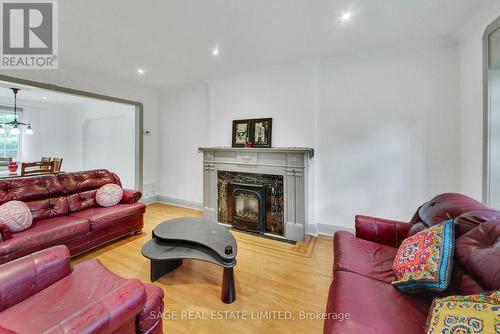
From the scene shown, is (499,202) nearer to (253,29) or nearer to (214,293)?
(214,293)

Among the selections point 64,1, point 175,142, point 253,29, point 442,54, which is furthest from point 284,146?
point 64,1

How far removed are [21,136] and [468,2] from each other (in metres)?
9.63

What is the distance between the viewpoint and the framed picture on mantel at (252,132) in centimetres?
352

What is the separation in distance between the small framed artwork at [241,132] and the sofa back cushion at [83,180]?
7.01ft

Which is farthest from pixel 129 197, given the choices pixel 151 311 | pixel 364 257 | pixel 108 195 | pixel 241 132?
pixel 364 257

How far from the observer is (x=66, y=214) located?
2873 millimetres

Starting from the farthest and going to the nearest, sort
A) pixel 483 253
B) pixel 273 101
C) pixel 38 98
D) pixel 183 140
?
pixel 38 98 < pixel 183 140 < pixel 273 101 < pixel 483 253

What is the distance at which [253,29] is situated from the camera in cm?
240

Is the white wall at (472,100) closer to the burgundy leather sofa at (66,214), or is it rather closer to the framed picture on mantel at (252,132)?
the framed picture on mantel at (252,132)

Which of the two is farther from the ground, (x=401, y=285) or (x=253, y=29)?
(x=253, y=29)

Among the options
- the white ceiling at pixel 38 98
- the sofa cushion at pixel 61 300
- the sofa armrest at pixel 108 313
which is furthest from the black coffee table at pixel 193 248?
the white ceiling at pixel 38 98

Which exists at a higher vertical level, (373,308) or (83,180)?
(83,180)

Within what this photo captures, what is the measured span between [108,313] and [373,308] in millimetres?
1354

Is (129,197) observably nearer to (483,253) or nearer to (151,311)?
(151,311)
